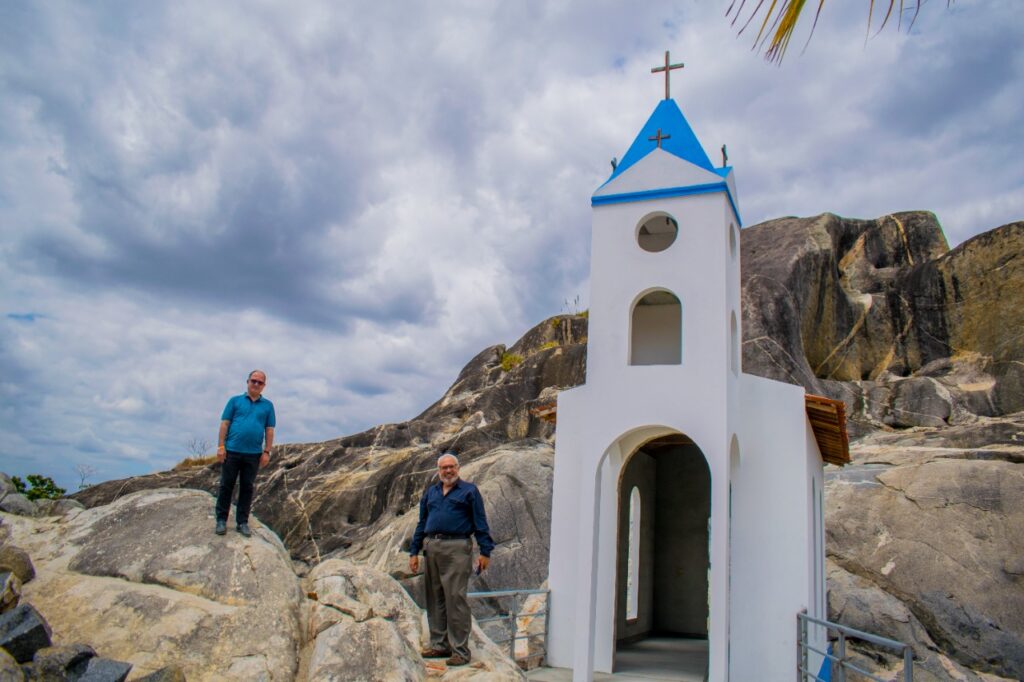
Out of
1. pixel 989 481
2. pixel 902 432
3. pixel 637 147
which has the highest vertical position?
pixel 637 147

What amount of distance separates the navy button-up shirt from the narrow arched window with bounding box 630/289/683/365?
6264 mm

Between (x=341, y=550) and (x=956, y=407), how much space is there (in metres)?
18.0

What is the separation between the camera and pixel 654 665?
443 inches

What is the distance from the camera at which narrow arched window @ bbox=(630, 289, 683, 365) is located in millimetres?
12914

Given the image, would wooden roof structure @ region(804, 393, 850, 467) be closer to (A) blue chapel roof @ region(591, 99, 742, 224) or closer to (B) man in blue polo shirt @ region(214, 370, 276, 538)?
(A) blue chapel roof @ region(591, 99, 742, 224)

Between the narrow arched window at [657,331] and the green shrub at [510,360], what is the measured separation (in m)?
14.4

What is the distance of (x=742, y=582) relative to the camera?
35.0 ft

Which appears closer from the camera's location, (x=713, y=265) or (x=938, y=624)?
(x=713, y=265)

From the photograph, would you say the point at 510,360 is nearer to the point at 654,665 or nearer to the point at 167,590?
the point at 654,665

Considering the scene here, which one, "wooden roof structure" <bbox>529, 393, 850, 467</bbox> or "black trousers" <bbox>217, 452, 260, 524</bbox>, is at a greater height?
"wooden roof structure" <bbox>529, 393, 850, 467</bbox>

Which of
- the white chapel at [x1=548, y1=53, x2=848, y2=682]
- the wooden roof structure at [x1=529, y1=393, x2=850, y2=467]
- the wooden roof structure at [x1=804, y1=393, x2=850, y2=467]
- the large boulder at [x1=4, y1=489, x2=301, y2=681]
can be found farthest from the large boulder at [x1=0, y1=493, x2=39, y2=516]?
the wooden roof structure at [x1=804, y1=393, x2=850, y2=467]

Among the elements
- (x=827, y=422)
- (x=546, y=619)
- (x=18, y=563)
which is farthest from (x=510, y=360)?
(x=18, y=563)

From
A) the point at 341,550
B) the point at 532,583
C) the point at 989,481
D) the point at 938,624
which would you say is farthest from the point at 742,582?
the point at 341,550

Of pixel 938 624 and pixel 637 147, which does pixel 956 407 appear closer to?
pixel 938 624
